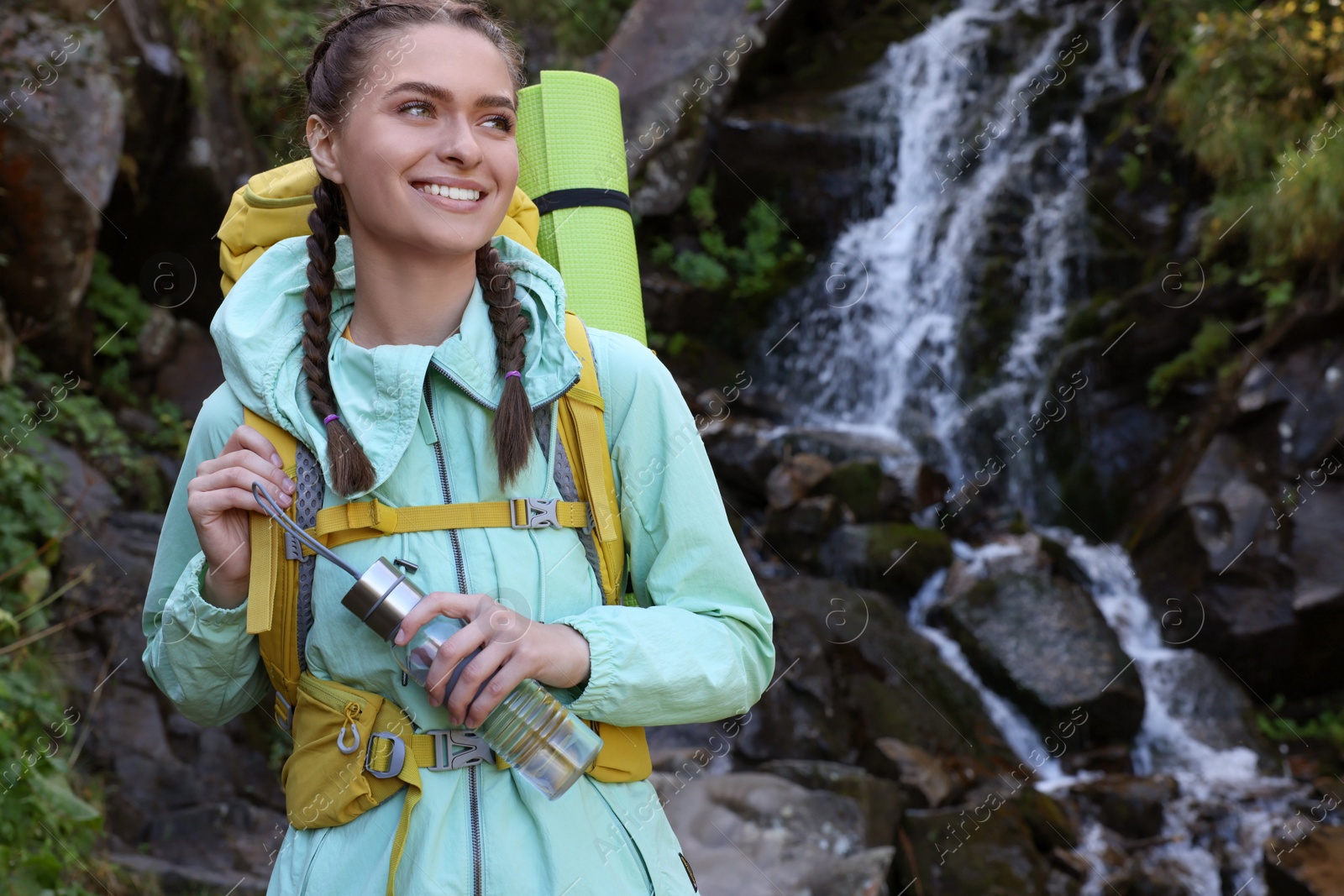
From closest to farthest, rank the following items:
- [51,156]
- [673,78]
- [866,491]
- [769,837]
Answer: [769,837] < [51,156] < [866,491] < [673,78]

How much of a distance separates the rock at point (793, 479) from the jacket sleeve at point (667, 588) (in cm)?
684

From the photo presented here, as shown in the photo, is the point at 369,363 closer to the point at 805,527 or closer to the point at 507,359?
the point at 507,359

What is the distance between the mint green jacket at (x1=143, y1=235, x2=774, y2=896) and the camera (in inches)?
52.4

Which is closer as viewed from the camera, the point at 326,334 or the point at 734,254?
the point at 326,334

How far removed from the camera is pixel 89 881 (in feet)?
A: 11.6

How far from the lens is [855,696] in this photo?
21.2ft

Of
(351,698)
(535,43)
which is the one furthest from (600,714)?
(535,43)

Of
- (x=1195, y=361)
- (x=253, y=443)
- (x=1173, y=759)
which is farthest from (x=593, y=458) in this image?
(x=1195, y=361)

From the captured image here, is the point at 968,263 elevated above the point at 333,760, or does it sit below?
above

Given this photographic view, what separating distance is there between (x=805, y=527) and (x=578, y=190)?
6431 millimetres

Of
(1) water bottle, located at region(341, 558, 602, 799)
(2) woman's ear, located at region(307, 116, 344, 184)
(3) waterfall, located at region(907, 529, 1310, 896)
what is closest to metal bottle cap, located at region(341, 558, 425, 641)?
(1) water bottle, located at region(341, 558, 602, 799)

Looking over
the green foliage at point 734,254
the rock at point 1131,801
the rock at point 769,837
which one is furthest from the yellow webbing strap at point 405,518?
the green foliage at point 734,254

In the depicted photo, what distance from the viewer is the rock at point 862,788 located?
15.8 feet

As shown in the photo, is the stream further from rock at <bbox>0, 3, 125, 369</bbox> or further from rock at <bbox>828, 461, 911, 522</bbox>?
rock at <bbox>0, 3, 125, 369</bbox>
